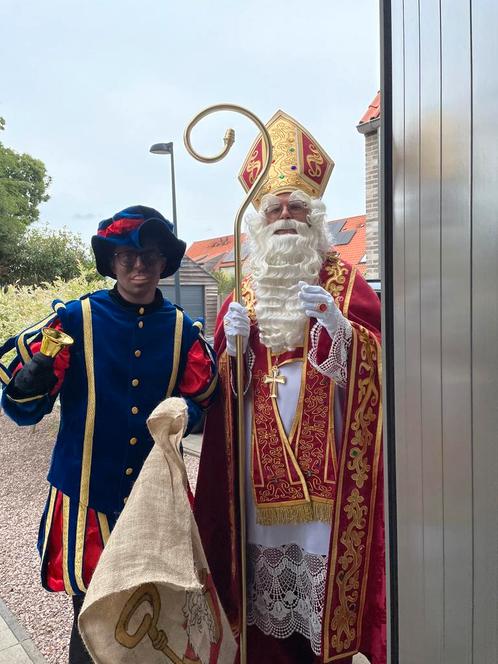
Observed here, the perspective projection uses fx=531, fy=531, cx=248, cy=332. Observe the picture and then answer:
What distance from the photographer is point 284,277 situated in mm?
1906

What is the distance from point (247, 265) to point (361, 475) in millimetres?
890

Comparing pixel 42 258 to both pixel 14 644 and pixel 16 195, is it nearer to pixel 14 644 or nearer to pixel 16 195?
pixel 16 195

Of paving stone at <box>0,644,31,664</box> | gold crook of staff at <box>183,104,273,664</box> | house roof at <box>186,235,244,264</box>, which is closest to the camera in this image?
gold crook of staff at <box>183,104,273,664</box>

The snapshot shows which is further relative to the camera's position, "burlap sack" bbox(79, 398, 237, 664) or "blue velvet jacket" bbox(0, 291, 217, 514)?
"blue velvet jacket" bbox(0, 291, 217, 514)

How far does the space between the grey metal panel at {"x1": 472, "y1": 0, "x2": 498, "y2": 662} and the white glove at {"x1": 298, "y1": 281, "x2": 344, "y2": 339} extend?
1077 mm

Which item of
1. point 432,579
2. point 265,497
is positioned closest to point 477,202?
point 432,579

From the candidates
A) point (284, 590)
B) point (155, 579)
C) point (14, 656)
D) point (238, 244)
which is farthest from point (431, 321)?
point (14, 656)

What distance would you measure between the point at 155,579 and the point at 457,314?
891mm

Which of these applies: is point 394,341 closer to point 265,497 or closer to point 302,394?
point 302,394

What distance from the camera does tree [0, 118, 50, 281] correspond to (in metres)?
17.5

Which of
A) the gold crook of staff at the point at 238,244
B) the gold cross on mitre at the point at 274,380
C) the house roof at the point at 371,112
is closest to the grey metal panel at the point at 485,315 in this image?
the gold crook of staff at the point at 238,244

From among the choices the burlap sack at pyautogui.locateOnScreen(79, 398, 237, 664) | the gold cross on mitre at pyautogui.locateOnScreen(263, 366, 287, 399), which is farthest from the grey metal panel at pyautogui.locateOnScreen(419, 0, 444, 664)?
the gold cross on mitre at pyautogui.locateOnScreen(263, 366, 287, 399)

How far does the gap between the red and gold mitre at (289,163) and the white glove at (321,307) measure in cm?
44

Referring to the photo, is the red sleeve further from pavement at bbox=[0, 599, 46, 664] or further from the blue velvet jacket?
pavement at bbox=[0, 599, 46, 664]
